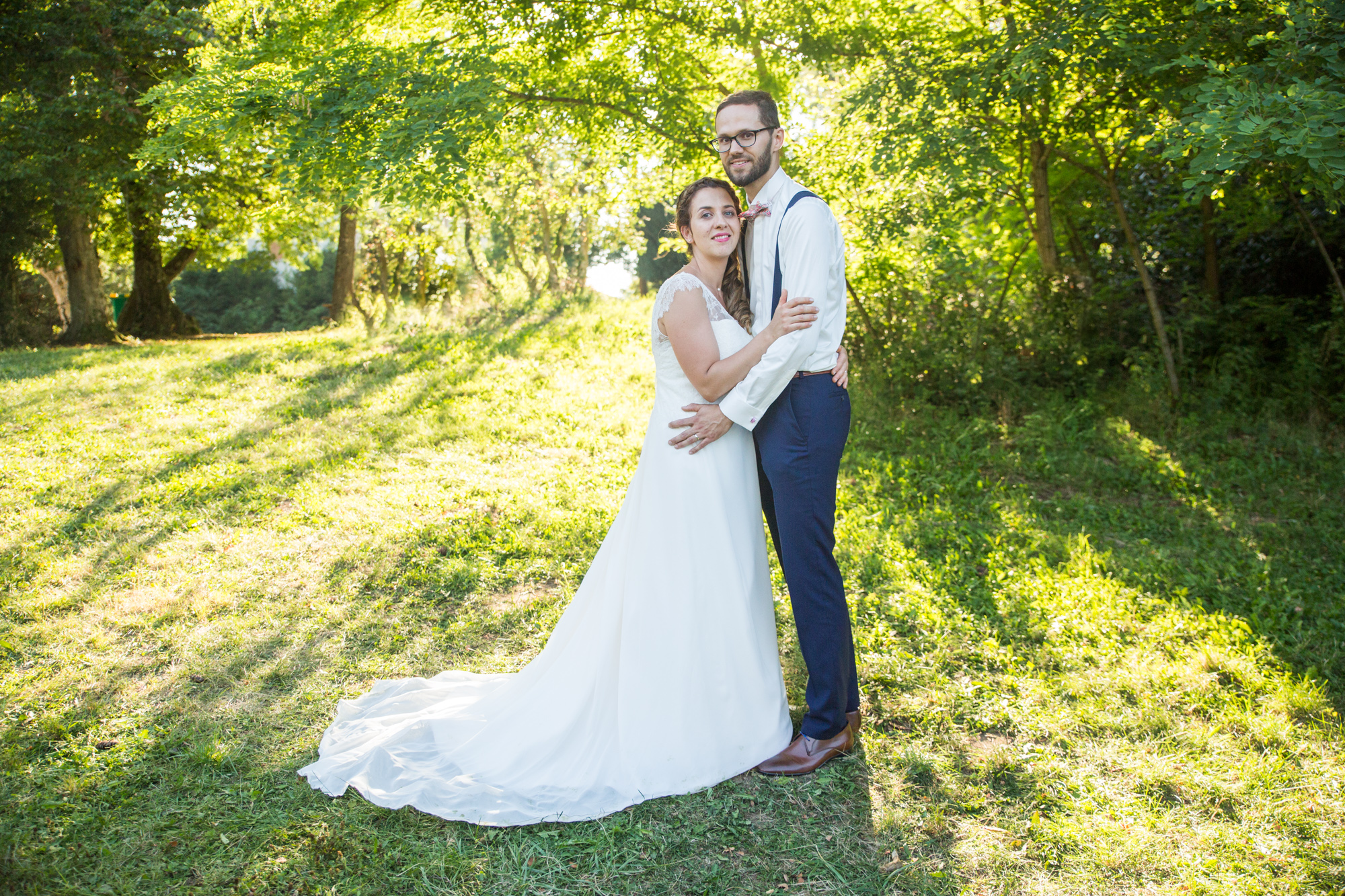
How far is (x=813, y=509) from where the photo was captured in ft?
10.0

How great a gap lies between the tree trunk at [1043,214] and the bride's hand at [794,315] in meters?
6.51

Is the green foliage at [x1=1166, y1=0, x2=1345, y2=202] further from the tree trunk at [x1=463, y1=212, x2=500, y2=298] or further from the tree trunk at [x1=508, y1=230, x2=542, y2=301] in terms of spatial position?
the tree trunk at [x1=463, y1=212, x2=500, y2=298]

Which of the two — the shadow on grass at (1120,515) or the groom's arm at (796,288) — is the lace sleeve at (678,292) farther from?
the shadow on grass at (1120,515)

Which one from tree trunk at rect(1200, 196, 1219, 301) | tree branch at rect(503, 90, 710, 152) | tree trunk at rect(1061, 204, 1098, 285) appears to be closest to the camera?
tree branch at rect(503, 90, 710, 152)

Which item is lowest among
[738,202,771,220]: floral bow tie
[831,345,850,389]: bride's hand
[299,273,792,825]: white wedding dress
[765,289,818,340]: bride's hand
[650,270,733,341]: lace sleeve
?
[299,273,792,825]: white wedding dress

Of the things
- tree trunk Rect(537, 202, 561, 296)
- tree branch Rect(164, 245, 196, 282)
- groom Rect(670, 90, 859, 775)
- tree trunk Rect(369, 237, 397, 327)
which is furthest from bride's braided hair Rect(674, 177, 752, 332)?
tree branch Rect(164, 245, 196, 282)

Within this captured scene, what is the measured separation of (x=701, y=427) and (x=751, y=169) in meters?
0.99

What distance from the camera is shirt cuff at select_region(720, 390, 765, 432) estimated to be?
9.87 ft

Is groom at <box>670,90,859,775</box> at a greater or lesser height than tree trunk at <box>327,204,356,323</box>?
lesser

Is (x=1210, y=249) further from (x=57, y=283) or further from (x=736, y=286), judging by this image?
(x=57, y=283)

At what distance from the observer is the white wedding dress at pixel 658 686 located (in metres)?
3.11

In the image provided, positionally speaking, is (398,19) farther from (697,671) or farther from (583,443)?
(697,671)

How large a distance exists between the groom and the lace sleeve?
0.15m

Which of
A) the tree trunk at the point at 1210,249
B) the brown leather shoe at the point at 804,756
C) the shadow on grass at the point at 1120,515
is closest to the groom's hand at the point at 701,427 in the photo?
the brown leather shoe at the point at 804,756
